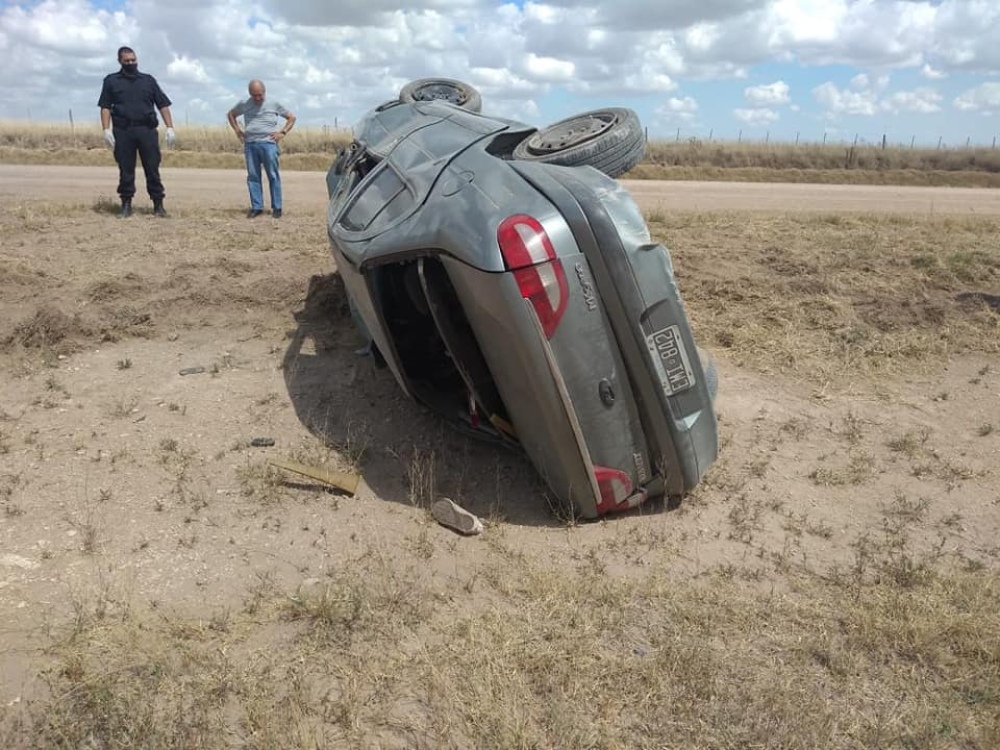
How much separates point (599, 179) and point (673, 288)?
0.70 m

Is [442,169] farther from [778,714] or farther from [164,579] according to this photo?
[778,714]

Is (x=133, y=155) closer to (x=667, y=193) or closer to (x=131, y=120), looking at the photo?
(x=131, y=120)

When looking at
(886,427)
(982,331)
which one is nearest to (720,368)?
(886,427)

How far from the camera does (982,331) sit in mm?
6629

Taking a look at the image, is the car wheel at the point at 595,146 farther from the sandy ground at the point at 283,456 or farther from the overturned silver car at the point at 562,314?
the sandy ground at the point at 283,456

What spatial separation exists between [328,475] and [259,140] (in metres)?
7.06

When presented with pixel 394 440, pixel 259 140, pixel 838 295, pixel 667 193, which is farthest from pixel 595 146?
pixel 667 193

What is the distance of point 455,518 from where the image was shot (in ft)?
13.1

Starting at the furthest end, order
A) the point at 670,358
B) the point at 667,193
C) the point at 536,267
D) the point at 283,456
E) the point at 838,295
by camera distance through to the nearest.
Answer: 1. the point at 667,193
2. the point at 838,295
3. the point at 283,456
4. the point at 670,358
5. the point at 536,267

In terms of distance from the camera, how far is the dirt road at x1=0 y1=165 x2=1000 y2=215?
13169mm

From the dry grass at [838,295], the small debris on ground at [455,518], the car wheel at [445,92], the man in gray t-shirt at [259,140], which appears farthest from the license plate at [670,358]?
the man in gray t-shirt at [259,140]

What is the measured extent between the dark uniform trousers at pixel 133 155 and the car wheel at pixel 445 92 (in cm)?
359

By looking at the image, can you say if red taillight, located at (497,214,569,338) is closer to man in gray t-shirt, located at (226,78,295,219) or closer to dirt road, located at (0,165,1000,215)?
man in gray t-shirt, located at (226,78,295,219)

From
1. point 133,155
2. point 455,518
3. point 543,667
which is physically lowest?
point 543,667
